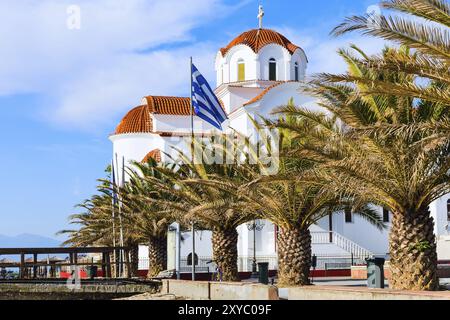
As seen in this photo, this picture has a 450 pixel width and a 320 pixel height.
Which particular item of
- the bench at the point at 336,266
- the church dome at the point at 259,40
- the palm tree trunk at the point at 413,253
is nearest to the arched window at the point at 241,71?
the church dome at the point at 259,40

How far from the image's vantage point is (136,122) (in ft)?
180

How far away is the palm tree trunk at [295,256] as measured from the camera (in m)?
22.9

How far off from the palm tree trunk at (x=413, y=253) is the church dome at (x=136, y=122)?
3816cm

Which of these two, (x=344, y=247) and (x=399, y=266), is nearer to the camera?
(x=399, y=266)

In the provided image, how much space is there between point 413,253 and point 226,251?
9863 mm

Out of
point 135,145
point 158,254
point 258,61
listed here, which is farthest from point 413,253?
point 135,145

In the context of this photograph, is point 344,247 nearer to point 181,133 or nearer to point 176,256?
point 181,133

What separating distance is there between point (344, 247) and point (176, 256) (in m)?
20.5

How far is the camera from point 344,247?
145 ft

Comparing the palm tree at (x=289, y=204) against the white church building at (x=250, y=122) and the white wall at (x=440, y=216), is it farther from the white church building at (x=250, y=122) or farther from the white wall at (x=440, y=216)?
the white wall at (x=440, y=216)

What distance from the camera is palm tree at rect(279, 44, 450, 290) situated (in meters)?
16.5

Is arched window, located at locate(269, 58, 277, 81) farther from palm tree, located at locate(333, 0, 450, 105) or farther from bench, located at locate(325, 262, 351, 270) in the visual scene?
palm tree, located at locate(333, 0, 450, 105)

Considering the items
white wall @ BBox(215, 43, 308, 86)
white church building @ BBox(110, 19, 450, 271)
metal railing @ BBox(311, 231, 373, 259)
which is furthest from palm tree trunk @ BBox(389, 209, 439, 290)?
white wall @ BBox(215, 43, 308, 86)
